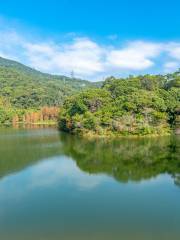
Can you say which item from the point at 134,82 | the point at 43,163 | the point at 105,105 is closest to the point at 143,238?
the point at 43,163

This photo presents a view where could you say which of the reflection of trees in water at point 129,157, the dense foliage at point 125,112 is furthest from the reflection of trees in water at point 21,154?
the dense foliage at point 125,112

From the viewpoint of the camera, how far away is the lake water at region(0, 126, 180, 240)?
1257cm

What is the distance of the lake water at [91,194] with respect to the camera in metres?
12.6

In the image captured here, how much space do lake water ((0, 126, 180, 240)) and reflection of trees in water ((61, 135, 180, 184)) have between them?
0.23 ft

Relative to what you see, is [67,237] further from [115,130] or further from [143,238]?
[115,130]

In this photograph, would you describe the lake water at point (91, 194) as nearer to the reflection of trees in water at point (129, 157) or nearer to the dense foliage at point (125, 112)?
the reflection of trees in water at point (129, 157)

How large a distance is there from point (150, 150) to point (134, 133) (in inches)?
473

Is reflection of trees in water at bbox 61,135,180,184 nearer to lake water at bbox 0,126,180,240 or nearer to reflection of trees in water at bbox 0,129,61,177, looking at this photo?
lake water at bbox 0,126,180,240

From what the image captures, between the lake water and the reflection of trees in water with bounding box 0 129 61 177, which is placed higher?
the reflection of trees in water with bounding box 0 129 61 177

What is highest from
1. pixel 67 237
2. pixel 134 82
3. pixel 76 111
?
pixel 134 82

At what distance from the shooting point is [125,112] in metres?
43.4

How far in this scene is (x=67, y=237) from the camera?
11906 millimetres

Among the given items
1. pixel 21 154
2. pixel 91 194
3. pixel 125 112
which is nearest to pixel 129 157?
pixel 21 154

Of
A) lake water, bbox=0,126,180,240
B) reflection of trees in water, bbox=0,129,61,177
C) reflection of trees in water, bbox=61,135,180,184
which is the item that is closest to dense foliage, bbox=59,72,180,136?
reflection of trees in water, bbox=61,135,180,184
